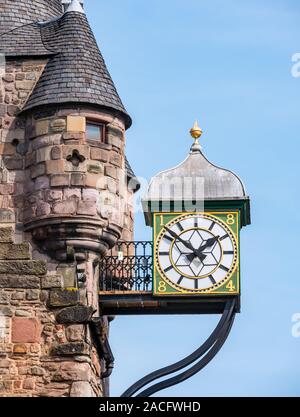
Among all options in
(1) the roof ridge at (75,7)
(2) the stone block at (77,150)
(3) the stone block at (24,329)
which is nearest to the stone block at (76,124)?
(2) the stone block at (77,150)

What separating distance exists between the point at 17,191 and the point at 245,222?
3.85m

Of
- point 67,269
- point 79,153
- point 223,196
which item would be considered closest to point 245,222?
point 223,196

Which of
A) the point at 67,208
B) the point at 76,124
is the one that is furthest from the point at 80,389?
the point at 76,124

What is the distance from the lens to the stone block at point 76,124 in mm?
31922

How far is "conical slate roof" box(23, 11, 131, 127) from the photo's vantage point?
3222 cm

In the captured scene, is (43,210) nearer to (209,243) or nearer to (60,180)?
(60,180)

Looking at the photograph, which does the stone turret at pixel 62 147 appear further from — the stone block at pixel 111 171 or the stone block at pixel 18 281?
the stone block at pixel 18 281

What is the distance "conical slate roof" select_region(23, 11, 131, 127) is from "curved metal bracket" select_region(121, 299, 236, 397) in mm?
3622

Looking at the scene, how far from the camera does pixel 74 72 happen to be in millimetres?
32594

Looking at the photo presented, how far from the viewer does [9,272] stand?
2520 cm

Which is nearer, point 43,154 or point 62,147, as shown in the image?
point 62,147

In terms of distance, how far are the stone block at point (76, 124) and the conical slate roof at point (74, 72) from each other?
29cm

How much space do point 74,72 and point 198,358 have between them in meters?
5.16

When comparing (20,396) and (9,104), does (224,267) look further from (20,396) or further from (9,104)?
(20,396)
